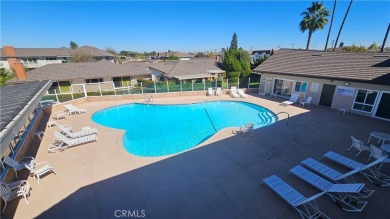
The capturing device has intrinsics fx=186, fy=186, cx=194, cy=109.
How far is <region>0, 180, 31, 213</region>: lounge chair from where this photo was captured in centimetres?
572

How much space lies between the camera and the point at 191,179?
7.05m

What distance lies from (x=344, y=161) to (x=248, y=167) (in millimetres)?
Result: 3758

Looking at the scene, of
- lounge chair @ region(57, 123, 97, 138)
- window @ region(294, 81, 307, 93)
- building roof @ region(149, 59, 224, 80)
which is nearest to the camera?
lounge chair @ region(57, 123, 97, 138)

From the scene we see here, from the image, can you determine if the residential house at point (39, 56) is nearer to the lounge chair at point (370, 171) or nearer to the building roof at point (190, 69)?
the building roof at point (190, 69)

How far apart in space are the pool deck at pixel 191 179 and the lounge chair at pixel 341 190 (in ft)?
0.71

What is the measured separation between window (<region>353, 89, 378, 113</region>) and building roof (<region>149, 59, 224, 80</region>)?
18.7 metres

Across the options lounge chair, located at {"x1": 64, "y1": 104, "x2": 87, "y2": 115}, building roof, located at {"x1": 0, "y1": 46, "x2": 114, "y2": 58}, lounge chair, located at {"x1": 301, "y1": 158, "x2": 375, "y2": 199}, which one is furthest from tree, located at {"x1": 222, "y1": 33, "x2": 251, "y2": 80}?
building roof, located at {"x1": 0, "y1": 46, "x2": 114, "y2": 58}

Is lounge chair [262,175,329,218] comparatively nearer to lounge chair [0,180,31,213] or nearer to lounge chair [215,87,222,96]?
lounge chair [0,180,31,213]

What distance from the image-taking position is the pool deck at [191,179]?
5.68m

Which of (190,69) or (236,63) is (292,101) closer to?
(236,63)

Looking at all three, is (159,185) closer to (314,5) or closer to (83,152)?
(83,152)

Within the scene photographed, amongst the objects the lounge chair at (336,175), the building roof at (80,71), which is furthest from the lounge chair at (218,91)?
the lounge chair at (336,175)

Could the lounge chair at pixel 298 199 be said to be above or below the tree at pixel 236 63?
below

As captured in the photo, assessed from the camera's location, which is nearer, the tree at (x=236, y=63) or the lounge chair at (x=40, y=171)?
the lounge chair at (x=40, y=171)
